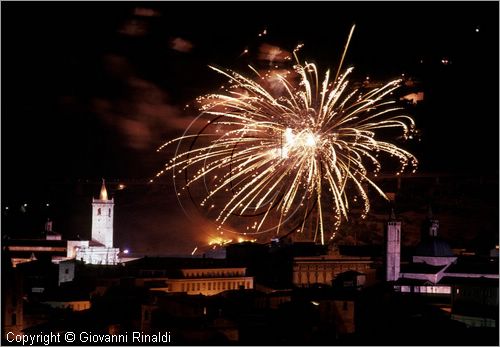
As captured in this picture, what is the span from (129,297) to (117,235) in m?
56.2

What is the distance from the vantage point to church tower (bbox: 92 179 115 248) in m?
88.0

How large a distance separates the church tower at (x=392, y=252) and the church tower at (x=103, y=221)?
3464 centimetres

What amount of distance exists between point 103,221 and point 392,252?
124 ft

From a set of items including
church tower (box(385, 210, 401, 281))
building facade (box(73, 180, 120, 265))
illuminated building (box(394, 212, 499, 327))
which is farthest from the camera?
building facade (box(73, 180, 120, 265))

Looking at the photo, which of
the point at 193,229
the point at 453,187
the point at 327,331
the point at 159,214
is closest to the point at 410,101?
the point at 453,187

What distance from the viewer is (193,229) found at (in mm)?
91000

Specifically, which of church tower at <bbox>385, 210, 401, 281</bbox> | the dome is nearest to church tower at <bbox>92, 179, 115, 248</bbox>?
the dome

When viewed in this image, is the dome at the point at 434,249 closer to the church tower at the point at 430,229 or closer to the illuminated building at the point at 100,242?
the church tower at the point at 430,229

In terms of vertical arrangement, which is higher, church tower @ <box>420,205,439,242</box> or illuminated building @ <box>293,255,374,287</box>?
church tower @ <box>420,205,439,242</box>

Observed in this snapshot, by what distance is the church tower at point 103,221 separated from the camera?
289 feet

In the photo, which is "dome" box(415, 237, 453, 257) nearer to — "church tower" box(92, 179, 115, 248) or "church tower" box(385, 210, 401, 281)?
"church tower" box(385, 210, 401, 281)

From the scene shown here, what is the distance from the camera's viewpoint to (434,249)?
60531 millimetres

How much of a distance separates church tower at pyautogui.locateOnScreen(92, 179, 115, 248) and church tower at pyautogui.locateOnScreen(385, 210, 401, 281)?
34644mm

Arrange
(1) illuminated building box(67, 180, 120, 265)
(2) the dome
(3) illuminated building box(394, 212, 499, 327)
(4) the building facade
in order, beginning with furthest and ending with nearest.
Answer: (4) the building facade → (1) illuminated building box(67, 180, 120, 265) → (2) the dome → (3) illuminated building box(394, 212, 499, 327)
